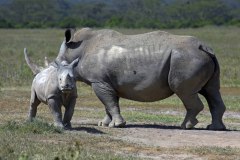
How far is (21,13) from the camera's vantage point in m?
130

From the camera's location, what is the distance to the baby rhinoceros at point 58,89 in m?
13.7

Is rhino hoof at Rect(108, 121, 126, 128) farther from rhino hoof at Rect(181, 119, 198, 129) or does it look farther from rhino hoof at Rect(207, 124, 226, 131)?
rhino hoof at Rect(207, 124, 226, 131)

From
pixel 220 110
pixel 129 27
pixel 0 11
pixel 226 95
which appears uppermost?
pixel 220 110

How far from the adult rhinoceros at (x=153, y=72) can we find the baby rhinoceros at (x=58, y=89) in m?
1.31

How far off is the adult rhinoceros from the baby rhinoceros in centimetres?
131

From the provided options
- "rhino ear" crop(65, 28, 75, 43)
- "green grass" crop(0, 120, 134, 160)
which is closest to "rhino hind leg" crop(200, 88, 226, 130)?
"rhino ear" crop(65, 28, 75, 43)

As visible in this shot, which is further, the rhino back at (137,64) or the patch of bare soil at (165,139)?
the rhino back at (137,64)

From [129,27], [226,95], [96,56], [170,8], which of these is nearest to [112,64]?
[96,56]

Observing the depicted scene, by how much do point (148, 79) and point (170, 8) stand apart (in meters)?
115

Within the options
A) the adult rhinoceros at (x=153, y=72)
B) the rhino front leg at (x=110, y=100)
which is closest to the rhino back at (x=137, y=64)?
the adult rhinoceros at (x=153, y=72)

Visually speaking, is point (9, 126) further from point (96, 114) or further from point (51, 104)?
point (96, 114)

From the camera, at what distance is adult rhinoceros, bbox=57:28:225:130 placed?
1552 cm

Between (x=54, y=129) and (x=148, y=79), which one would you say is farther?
(x=148, y=79)

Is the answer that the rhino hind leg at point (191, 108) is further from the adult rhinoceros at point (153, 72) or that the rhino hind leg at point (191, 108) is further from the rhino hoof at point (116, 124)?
the rhino hoof at point (116, 124)
